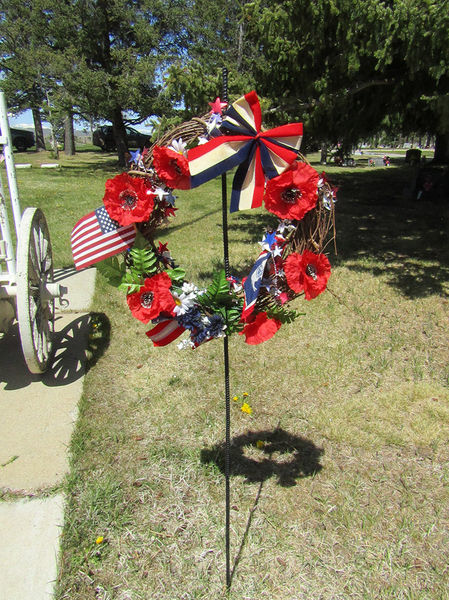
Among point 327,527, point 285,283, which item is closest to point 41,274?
point 285,283

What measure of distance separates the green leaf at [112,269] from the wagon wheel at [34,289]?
1.25 m

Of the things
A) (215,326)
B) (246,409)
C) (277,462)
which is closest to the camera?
(215,326)

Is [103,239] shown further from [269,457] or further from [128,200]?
[269,457]

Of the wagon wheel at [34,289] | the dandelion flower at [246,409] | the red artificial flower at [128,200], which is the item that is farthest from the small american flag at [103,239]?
the dandelion flower at [246,409]

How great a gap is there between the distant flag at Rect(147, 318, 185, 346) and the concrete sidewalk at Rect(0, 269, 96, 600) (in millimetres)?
1259

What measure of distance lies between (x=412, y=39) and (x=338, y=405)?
13.4ft

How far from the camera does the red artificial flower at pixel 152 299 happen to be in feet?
6.28

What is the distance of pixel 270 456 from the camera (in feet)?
9.82

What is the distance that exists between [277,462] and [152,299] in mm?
1614

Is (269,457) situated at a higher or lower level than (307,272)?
lower

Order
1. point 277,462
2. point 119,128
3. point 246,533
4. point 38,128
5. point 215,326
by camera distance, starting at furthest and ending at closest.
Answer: point 38,128
point 119,128
point 277,462
point 246,533
point 215,326

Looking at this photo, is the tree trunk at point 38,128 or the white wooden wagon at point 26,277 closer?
the white wooden wagon at point 26,277

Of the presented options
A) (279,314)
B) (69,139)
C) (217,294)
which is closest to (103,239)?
(217,294)

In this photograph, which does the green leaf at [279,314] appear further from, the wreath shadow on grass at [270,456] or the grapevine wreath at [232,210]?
the wreath shadow on grass at [270,456]
